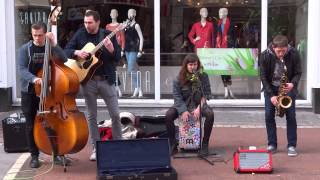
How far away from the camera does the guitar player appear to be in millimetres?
7164

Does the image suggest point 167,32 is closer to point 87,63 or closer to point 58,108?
point 87,63

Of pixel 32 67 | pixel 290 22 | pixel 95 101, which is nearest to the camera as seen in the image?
pixel 32 67

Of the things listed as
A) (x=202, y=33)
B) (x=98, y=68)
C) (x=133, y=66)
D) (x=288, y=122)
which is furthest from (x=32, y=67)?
(x=202, y=33)

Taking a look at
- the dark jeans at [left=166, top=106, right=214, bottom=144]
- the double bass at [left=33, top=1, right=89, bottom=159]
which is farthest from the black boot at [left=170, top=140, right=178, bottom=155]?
the double bass at [left=33, top=1, right=89, bottom=159]

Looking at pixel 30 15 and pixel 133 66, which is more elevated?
Result: pixel 30 15

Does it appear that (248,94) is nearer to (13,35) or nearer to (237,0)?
(237,0)

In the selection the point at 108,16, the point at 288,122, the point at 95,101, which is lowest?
the point at 288,122

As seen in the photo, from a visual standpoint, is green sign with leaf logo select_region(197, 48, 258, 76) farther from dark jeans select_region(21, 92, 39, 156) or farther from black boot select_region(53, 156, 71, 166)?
dark jeans select_region(21, 92, 39, 156)

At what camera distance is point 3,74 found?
11.2 m

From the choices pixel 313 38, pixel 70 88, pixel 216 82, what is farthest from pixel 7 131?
pixel 313 38

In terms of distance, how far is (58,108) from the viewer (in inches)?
264

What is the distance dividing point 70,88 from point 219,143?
2827 millimetres

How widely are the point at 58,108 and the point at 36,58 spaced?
71cm

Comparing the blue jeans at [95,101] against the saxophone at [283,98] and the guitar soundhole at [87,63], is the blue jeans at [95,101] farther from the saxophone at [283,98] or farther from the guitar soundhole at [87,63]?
the saxophone at [283,98]
